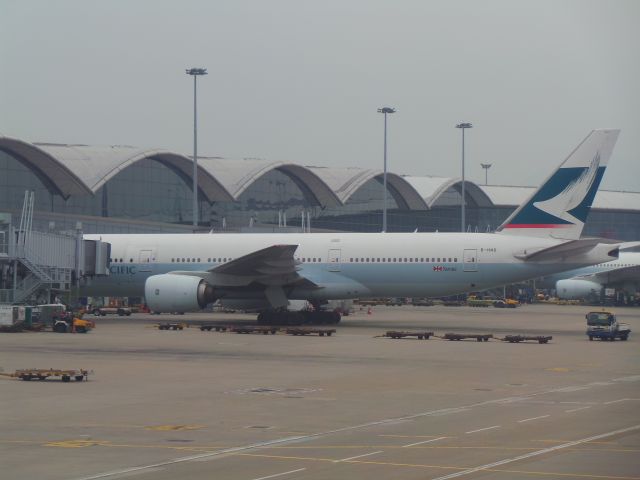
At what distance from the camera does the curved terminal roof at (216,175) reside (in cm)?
7938

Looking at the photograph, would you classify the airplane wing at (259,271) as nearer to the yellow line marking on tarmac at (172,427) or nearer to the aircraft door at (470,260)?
the aircraft door at (470,260)

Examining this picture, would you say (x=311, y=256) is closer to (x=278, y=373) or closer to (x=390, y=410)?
(x=278, y=373)

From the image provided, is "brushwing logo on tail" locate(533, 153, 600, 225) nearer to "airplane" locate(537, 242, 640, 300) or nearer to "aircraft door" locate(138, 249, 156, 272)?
"aircraft door" locate(138, 249, 156, 272)

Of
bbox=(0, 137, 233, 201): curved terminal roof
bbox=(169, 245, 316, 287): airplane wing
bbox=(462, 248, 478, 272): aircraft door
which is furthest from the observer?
bbox=(0, 137, 233, 201): curved terminal roof

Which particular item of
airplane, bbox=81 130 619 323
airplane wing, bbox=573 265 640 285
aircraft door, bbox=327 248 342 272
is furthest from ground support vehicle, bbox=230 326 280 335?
airplane wing, bbox=573 265 640 285

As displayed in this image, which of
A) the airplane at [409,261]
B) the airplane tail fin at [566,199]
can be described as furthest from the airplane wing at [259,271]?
the airplane tail fin at [566,199]

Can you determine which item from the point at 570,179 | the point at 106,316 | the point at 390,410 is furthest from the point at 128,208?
the point at 390,410

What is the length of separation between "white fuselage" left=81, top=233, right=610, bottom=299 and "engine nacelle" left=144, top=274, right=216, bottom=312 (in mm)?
1877

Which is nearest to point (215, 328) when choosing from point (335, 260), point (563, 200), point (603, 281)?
point (335, 260)

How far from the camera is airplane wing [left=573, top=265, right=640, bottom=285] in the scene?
3297 inches

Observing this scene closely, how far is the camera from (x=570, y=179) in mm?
49438

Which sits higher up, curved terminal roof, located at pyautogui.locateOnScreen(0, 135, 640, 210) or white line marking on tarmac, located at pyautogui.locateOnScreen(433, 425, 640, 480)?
curved terminal roof, located at pyautogui.locateOnScreen(0, 135, 640, 210)

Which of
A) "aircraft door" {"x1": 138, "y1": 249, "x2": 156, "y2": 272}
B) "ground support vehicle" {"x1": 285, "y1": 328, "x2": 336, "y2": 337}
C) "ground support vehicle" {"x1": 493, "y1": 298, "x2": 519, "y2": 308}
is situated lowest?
"ground support vehicle" {"x1": 285, "y1": 328, "x2": 336, "y2": 337}

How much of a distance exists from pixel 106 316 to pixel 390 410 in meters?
41.0
